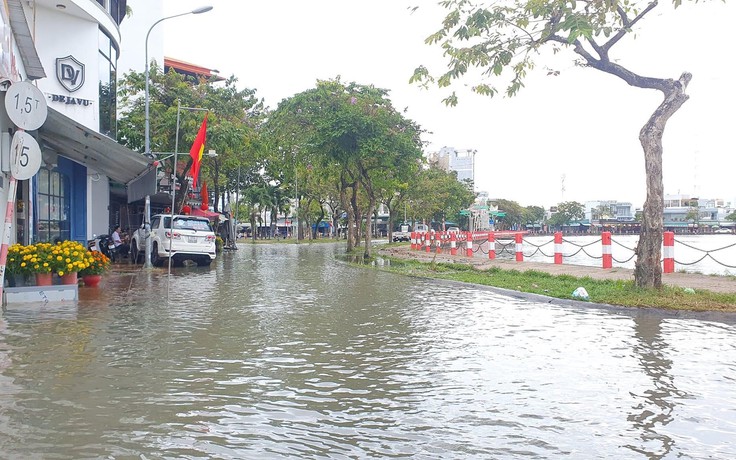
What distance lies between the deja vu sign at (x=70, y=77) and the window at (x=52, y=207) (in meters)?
2.25

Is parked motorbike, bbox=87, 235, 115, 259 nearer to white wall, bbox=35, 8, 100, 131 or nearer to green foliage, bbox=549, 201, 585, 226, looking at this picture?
white wall, bbox=35, 8, 100, 131

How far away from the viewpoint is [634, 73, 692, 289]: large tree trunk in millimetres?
11445

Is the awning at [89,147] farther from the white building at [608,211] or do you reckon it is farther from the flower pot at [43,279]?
the white building at [608,211]

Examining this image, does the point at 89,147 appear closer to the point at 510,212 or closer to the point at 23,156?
the point at 23,156

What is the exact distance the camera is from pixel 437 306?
448 inches

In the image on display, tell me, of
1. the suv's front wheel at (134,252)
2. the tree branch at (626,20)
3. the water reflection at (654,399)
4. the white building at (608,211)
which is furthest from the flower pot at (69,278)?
the white building at (608,211)

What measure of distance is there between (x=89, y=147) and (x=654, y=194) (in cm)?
1342

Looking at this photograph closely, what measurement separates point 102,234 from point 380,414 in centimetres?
2253

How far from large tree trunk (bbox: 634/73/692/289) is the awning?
11.6m

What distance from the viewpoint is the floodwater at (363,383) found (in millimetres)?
4223

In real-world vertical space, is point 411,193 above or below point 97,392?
above

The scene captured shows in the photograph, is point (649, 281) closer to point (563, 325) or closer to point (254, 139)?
point (563, 325)

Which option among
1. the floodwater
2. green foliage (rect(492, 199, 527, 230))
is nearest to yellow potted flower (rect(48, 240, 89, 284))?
the floodwater

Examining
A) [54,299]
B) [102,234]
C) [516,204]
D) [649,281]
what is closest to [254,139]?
[102,234]
